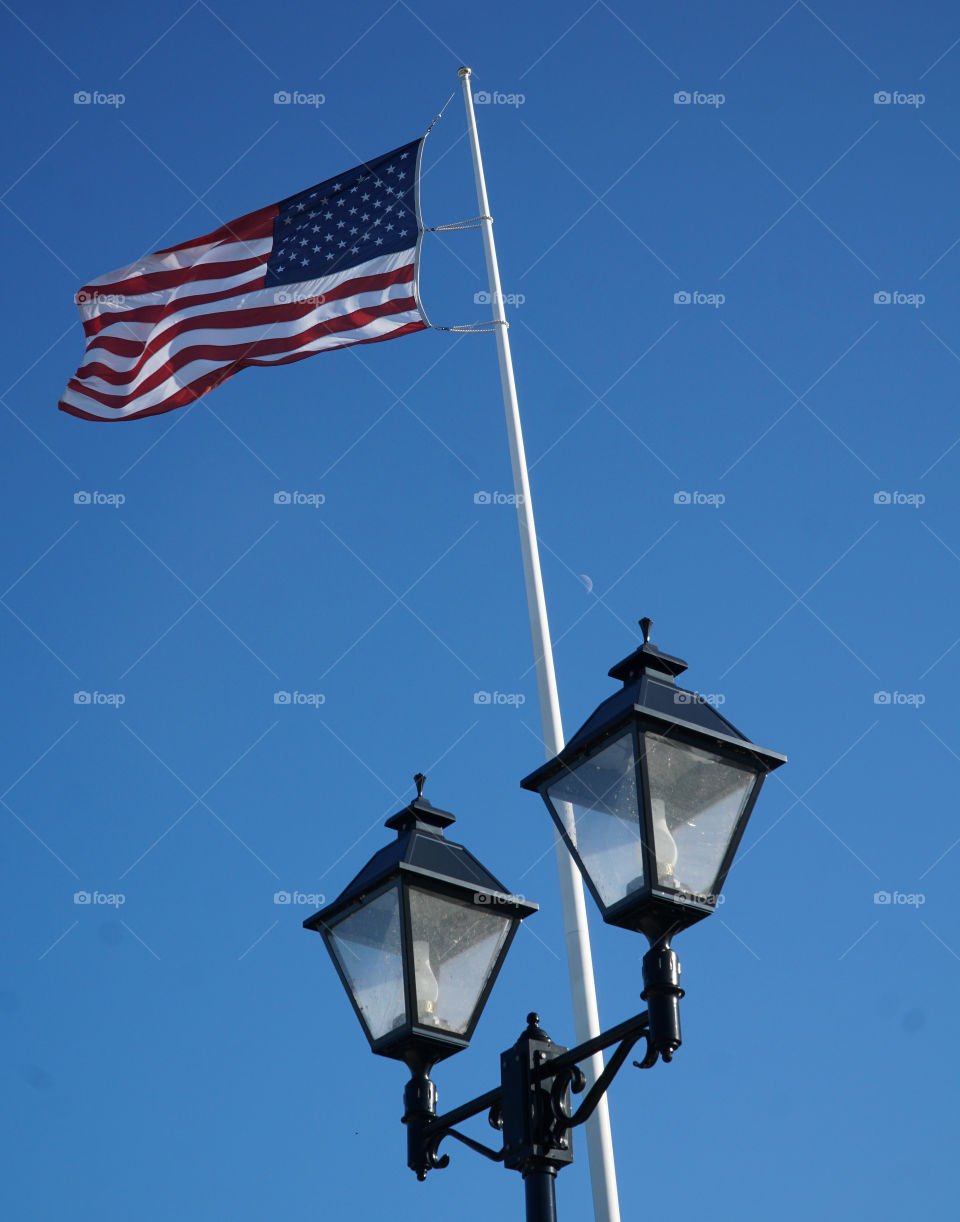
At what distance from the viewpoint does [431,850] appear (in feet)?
19.4

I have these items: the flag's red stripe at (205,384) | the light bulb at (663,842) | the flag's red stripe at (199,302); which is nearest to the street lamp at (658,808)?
the light bulb at (663,842)

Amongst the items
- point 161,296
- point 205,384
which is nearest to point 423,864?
point 205,384

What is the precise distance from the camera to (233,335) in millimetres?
13969

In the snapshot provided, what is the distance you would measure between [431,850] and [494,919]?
353 mm

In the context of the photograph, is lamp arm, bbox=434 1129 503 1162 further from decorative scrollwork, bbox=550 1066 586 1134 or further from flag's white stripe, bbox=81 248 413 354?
flag's white stripe, bbox=81 248 413 354

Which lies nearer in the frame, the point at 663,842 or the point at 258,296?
the point at 663,842

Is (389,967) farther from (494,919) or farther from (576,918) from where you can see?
(576,918)

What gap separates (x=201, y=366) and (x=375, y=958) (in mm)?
9120

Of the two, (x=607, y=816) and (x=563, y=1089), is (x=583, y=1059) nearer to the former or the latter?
(x=563, y=1089)

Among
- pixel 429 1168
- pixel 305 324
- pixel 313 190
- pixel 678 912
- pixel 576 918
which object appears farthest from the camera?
pixel 313 190

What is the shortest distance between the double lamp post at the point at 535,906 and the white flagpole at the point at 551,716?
3183 millimetres

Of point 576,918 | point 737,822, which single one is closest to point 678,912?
point 737,822

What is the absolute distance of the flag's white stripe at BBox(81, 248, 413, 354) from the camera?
13883 millimetres

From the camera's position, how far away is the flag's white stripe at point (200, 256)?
47.6 feet
